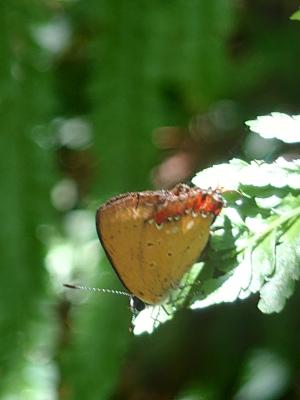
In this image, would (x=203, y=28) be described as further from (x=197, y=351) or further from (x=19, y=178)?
(x=197, y=351)

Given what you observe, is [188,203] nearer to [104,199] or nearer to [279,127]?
[279,127]

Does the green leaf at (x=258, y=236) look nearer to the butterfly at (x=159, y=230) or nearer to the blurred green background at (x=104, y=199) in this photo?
the butterfly at (x=159, y=230)

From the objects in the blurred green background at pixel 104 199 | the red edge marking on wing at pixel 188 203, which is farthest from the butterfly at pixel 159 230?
the blurred green background at pixel 104 199

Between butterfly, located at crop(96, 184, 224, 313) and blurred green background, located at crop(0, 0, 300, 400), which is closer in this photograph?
butterfly, located at crop(96, 184, 224, 313)

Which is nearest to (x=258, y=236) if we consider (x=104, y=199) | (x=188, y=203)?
(x=188, y=203)

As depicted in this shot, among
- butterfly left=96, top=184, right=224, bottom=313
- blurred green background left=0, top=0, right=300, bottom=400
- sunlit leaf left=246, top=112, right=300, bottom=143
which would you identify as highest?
sunlit leaf left=246, top=112, right=300, bottom=143

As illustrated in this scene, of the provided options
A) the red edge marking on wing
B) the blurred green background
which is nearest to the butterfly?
the red edge marking on wing

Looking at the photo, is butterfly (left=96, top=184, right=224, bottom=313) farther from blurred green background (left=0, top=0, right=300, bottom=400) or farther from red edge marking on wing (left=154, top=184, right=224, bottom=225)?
blurred green background (left=0, top=0, right=300, bottom=400)
